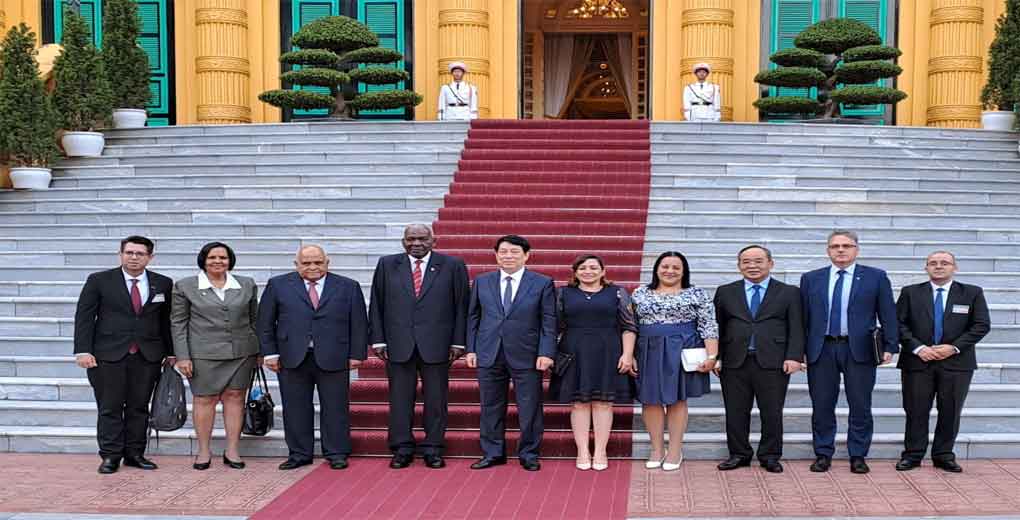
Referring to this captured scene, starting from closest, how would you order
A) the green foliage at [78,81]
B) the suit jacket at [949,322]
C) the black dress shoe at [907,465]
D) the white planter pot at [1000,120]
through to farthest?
the suit jacket at [949,322], the black dress shoe at [907,465], the green foliage at [78,81], the white planter pot at [1000,120]

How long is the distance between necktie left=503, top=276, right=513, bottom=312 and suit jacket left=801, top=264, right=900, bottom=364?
2.06m

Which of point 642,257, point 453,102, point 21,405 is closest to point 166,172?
point 453,102

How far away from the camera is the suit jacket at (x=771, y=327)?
677 centimetres

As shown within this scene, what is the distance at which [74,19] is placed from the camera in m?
13.4

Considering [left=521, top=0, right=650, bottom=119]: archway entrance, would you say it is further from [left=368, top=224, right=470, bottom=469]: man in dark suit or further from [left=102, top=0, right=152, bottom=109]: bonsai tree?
[left=368, top=224, right=470, bottom=469]: man in dark suit

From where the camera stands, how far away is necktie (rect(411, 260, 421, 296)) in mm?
6965

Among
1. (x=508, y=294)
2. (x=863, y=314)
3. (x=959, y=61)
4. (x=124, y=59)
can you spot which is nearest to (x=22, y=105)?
(x=124, y=59)

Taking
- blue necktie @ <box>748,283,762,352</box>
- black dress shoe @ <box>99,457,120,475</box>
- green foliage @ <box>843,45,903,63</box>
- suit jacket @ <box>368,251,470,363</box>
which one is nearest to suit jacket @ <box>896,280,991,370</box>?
blue necktie @ <box>748,283,762,352</box>

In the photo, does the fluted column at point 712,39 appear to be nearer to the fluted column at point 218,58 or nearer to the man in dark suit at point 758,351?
the fluted column at point 218,58

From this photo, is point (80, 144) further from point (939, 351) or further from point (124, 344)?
point (939, 351)

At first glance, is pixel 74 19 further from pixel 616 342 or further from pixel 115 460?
pixel 616 342

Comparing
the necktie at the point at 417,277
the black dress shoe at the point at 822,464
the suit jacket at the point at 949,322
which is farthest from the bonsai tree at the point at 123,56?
the suit jacket at the point at 949,322

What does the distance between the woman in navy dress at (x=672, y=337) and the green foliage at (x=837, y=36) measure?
1010 centimetres

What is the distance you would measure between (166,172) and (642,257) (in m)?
6.49
